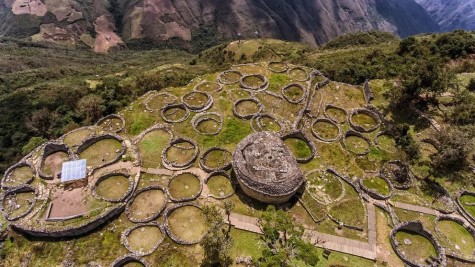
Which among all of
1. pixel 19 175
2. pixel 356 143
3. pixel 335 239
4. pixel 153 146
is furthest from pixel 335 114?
pixel 19 175

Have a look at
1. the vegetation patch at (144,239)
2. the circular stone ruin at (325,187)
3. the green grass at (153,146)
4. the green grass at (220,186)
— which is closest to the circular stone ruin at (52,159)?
the green grass at (153,146)

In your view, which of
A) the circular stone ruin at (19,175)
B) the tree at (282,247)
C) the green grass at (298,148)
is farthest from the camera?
the green grass at (298,148)

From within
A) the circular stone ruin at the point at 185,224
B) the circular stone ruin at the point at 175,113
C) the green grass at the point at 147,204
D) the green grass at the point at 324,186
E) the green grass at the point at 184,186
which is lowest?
the green grass at the point at 147,204

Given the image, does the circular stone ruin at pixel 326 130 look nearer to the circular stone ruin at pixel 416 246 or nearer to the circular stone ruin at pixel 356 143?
the circular stone ruin at pixel 356 143

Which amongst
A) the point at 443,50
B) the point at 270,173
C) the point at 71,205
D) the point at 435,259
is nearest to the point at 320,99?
the point at 270,173

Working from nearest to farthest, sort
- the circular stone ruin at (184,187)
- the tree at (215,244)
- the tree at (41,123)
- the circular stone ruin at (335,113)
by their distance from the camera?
1. the tree at (215,244)
2. the circular stone ruin at (184,187)
3. the circular stone ruin at (335,113)
4. the tree at (41,123)

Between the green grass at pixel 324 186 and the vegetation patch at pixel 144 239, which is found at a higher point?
the green grass at pixel 324 186

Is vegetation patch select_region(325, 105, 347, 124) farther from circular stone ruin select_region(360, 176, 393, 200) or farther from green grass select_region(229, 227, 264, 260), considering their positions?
green grass select_region(229, 227, 264, 260)
